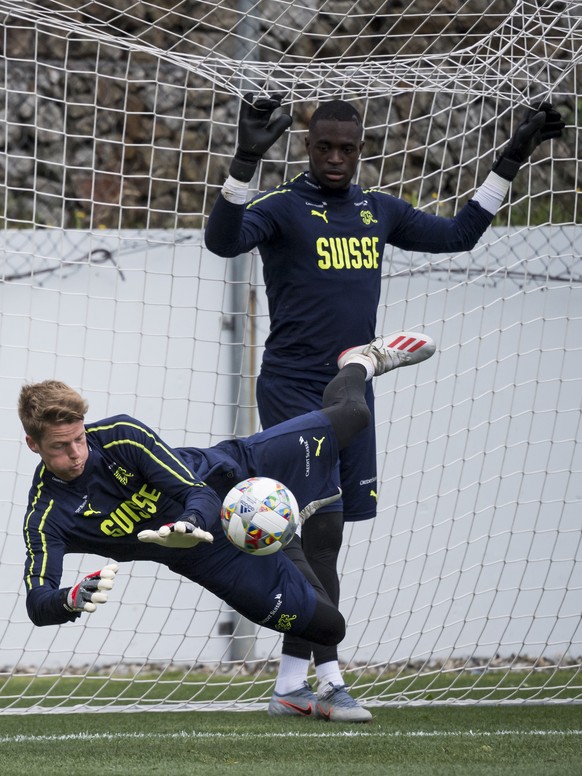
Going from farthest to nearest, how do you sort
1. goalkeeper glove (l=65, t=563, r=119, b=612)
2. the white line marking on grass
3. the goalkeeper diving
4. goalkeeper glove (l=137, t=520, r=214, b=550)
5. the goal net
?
the goal net < the white line marking on grass < the goalkeeper diving < goalkeeper glove (l=137, t=520, r=214, b=550) < goalkeeper glove (l=65, t=563, r=119, b=612)

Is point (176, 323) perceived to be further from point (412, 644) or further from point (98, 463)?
point (98, 463)

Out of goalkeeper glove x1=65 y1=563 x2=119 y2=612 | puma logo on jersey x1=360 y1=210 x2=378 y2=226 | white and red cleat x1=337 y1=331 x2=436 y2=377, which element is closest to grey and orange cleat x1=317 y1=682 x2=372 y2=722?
white and red cleat x1=337 y1=331 x2=436 y2=377

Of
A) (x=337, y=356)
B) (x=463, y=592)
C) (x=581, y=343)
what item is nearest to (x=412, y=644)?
(x=463, y=592)

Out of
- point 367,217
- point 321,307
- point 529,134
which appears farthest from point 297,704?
point 529,134

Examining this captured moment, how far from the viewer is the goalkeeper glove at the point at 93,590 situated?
3471 millimetres

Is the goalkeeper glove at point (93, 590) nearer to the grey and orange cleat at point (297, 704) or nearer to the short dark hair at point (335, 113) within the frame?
the grey and orange cleat at point (297, 704)

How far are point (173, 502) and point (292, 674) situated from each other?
3.40 feet

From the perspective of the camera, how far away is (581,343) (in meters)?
6.55

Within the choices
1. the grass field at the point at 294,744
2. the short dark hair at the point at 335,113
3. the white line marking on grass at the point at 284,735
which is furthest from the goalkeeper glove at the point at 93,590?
the short dark hair at the point at 335,113

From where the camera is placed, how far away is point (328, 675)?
4.73 m

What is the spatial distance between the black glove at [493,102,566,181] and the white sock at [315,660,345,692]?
208cm

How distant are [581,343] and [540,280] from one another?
0.40 m

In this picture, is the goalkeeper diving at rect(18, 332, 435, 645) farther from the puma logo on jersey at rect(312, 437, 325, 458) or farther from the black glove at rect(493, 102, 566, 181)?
the black glove at rect(493, 102, 566, 181)

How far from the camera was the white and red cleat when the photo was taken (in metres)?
4.73
